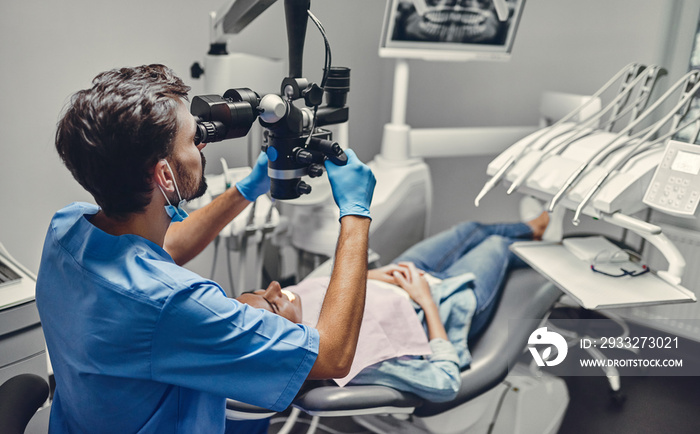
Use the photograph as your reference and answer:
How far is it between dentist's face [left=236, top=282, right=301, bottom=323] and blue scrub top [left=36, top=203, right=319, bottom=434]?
35cm

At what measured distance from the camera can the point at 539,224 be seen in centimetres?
216

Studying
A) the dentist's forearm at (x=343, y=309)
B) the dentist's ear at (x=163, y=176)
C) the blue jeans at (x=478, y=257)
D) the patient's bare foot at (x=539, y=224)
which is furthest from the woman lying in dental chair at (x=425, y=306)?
the dentist's ear at (x=163, y=176)

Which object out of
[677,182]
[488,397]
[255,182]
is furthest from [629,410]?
[255,182]

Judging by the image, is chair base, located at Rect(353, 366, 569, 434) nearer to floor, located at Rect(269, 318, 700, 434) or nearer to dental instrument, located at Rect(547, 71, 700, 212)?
floor, located at Rect(269, 318, 700, 434)

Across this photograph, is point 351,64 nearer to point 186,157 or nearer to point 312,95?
point 312,95

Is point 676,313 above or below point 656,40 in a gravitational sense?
below

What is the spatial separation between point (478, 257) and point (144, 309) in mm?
1293

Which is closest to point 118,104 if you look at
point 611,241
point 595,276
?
point 595,276

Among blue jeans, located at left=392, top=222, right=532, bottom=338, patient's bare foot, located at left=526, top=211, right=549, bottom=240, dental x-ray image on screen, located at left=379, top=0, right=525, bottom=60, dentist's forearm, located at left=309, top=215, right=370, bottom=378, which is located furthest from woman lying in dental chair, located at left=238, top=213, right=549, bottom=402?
dental x-ray image on screen, located at left=379, top=0, right=525, bottom=60

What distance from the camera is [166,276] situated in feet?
2.80

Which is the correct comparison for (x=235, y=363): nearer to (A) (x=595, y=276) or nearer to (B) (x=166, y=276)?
(B) (x=166, y=276)

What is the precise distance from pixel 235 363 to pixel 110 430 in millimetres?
252

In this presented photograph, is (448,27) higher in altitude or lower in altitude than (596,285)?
higher

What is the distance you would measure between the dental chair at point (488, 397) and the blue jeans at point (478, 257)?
0.04 metres
